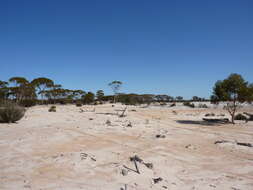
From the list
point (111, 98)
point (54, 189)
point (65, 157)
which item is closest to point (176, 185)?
point (54, 189)

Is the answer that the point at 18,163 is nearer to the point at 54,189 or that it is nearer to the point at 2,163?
the point at 2,163

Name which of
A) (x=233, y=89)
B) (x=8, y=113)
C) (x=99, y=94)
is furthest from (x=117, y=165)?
(x=99, y=94)

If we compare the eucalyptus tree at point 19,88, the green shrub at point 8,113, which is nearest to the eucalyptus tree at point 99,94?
the eucalyptus tree at point 19,88

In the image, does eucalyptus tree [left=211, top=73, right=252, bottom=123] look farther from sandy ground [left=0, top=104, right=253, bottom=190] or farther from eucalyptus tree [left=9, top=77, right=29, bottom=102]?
eucalyptus tree [left=9, top=77, right=29, bottom=102]

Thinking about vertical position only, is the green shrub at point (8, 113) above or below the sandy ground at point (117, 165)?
above

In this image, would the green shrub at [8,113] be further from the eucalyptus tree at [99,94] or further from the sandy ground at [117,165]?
the eucalyptus tree at [99,94]

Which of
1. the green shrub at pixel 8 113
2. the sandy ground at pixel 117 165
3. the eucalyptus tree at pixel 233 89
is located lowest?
the sandy ground at pixel 117 165

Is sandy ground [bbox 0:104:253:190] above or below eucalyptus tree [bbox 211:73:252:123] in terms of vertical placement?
below

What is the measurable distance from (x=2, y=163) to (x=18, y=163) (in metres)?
0.48

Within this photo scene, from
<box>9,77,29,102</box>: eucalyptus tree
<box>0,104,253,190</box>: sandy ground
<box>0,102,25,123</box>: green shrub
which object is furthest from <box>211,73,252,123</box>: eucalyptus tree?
<box>9,77,29,102</box>: eucalyptus tree

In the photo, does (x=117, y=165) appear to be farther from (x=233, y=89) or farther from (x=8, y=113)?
(x=233, y=89)

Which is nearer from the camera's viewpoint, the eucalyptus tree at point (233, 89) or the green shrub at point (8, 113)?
the green shrub at point (8, 113)

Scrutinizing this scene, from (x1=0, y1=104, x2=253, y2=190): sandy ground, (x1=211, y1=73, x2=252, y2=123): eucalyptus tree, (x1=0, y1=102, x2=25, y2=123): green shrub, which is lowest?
(x1=0, y1=104, x2=253, y2=190): sandy ground

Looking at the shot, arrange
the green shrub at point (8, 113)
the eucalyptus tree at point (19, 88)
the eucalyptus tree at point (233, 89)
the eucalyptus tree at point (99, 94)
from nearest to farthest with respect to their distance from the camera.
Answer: the green shrub at point (8, 113), the eucalyptus tree at point (233, 89), the eucalyptus tree at point (19, 88), the eucalyptus tree at point (99, 94)
